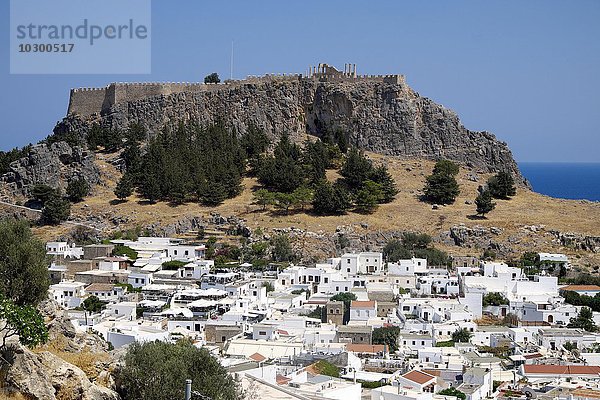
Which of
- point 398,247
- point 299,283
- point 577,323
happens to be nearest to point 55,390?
point 577,323

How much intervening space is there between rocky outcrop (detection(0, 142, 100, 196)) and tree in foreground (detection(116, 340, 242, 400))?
35576 mm

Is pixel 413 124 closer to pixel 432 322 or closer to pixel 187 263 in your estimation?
pixel 187 263

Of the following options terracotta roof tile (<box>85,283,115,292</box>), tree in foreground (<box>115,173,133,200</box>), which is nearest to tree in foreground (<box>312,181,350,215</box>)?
tree in foreground (<box>115,173,133,200</box>)

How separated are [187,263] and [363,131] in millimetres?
19833

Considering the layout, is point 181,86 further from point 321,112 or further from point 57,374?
point 57,374

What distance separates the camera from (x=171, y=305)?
32.6m

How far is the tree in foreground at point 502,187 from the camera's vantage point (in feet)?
160

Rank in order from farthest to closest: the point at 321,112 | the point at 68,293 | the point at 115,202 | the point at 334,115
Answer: the point at 321,112 → the point at 334,115 → the point at 115,202 → the point at 68,293

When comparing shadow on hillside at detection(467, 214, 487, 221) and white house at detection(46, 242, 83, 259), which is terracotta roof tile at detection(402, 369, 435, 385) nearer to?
white house at detection(46, 242, 83, 259)

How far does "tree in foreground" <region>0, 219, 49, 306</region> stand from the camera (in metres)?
15.4

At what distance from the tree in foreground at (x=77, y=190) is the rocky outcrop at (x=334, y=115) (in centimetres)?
848

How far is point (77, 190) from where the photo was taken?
48594mm

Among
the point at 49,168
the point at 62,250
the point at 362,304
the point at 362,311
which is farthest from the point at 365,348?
the point at 49,168

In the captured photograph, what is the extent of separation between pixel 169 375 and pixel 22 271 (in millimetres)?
3406
